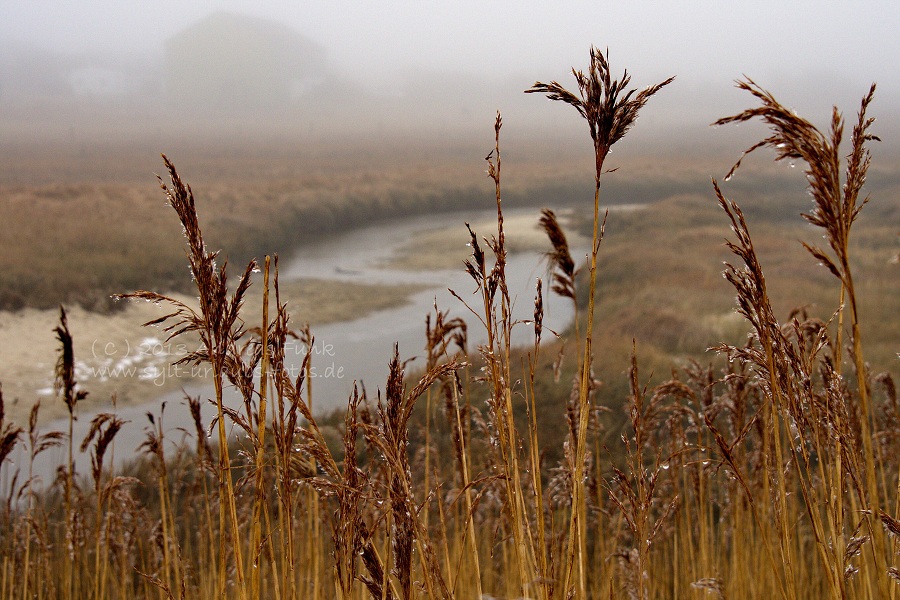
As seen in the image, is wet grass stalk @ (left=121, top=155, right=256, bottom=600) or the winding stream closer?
wet grass stalk @ (left=121, top=155, right=256, bottom=600)

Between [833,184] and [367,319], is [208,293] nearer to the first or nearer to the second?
[833,184]

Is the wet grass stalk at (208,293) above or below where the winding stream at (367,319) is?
above

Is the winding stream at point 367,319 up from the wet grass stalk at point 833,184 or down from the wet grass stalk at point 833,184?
down

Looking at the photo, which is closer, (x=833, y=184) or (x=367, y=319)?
(x=833, y=184)

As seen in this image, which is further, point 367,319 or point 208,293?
point 367,319

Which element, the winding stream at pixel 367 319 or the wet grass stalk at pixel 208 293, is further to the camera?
the winding stream at pixel 367 319

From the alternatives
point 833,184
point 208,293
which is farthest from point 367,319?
point 833,184

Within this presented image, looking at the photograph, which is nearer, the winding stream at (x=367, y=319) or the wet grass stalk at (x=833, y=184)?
the wet grass stalk at (x=833, y=184)

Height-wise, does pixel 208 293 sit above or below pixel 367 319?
above

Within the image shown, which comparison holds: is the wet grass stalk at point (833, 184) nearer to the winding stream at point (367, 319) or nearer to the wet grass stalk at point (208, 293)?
the wet grass stalk at point (208, 293)

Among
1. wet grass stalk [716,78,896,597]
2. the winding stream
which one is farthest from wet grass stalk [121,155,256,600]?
the winding stream

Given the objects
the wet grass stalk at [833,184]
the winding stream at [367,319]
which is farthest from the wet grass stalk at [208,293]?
the winding stream at [367,319]

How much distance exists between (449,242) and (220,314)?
8.17 meters

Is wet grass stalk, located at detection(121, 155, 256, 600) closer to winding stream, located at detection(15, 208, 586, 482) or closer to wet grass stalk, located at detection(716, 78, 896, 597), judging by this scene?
wet grass stalk, located at detection(716, 78, 896, 597)
